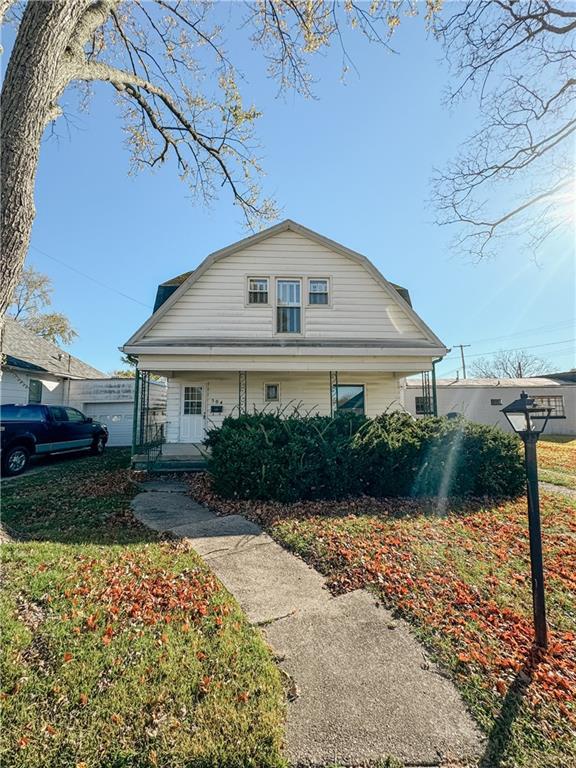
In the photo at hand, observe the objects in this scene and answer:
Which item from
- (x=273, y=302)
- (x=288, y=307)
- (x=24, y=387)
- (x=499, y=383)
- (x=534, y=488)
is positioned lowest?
(x=534, y=488)

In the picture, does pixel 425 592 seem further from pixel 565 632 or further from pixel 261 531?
pixel 261 531

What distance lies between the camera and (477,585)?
3877mm

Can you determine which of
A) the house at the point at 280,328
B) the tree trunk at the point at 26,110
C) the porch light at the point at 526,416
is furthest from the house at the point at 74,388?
the porch light at the point at 526,416

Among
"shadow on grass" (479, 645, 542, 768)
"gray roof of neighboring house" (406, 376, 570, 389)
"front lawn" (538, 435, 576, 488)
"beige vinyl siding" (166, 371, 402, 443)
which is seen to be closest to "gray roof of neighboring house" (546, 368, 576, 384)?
"gray roof of neighboring house" (406, 376, 570, 389)

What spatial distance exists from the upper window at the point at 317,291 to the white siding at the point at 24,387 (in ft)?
37.4

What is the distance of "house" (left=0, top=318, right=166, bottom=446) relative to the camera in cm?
1577

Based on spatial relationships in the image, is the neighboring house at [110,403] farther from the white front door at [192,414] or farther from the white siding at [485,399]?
the white siding at [485,399]

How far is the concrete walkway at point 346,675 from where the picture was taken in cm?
210

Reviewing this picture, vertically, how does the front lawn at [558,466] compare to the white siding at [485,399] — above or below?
below

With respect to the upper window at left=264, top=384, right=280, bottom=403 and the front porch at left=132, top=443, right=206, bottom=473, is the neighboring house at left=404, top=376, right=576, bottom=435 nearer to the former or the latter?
the upper window at left=264, top=384, right=280, bottom=403

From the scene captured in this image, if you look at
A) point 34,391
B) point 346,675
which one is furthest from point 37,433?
point 346,675

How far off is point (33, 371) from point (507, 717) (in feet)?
58.2

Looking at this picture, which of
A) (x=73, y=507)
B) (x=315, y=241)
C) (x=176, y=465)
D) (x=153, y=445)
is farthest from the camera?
(x=315, y=241)

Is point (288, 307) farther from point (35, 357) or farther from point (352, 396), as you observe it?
point (35, 357)
